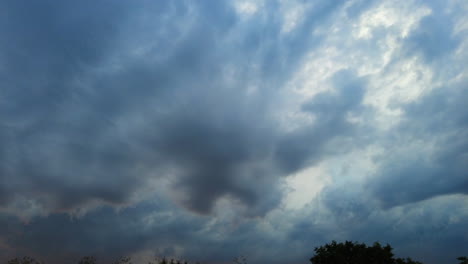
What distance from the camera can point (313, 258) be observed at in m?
63.2

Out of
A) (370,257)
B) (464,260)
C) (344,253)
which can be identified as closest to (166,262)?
(344,253)

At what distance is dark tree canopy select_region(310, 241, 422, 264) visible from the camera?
59281mm

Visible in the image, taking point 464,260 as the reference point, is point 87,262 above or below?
above

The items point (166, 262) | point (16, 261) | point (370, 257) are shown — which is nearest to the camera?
point (370, 257)

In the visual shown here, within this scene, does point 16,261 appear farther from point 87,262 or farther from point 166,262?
point 166,262

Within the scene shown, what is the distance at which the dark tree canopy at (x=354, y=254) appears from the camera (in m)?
59.3

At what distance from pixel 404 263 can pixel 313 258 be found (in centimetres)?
1532

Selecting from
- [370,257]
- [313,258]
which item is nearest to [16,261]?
[313,258]

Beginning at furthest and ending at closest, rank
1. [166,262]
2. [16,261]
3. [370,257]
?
→ [16,261] → [166,262] → [370,257]

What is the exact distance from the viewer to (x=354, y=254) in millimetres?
60938

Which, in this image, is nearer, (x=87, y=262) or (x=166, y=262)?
(x=166, y=262)

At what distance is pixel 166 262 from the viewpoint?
217ft

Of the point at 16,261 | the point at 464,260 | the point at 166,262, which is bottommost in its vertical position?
the point at 464,260

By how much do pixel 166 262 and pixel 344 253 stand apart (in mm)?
32973
